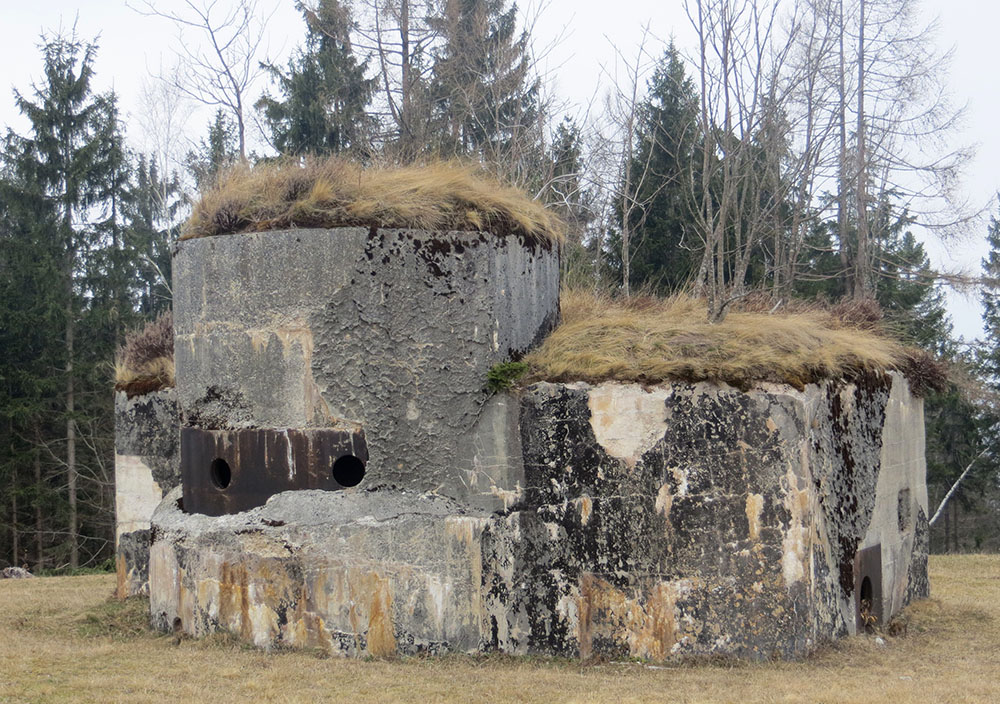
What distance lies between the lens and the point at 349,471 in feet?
25.4

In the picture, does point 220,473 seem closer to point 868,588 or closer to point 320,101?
point 868,588

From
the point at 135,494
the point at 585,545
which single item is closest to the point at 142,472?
the point at 135,494

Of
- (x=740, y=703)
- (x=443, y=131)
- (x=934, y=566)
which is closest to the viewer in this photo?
(x=740, y=703)

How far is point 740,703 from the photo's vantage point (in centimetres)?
596

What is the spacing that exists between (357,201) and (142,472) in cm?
474

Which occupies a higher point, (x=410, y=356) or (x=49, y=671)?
(x=410, y=356)

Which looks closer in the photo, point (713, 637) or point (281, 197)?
point (713, 637)

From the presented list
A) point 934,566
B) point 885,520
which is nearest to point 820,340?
point 885,520

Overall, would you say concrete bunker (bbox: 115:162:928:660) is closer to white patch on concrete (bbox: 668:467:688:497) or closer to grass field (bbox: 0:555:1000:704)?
white patch on concrete (bbox: 668:467:688:497)

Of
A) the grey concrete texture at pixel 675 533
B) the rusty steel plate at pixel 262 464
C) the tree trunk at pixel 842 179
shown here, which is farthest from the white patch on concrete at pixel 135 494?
the tree trunk at pixel 842 179

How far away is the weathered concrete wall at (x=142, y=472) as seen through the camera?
10719 mm

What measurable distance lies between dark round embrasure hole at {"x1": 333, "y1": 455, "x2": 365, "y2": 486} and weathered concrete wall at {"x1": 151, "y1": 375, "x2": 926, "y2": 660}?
0.50ft

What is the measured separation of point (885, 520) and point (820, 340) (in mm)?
1830

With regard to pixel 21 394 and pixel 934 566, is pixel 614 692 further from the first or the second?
pixel 21 394
